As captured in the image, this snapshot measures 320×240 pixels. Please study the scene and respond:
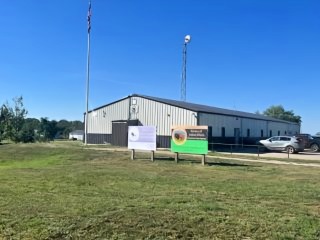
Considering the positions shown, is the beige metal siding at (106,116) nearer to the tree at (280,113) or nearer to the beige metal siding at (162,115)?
the beige metal siding at (162,115)

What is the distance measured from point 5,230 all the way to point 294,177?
11.4m

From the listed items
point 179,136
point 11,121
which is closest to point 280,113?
point 11,121

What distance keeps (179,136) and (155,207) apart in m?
14.6

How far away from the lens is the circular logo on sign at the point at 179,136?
23094 mm

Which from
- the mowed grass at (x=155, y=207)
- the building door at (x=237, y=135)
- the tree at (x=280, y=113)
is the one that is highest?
the tree at (x=280, y=113)

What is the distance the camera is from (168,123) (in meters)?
40.6

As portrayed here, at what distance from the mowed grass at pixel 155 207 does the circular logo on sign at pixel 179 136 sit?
7716mm

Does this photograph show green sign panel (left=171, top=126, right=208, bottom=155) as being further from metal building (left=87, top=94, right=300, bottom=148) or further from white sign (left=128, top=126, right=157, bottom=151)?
metal building (left=87, top=94, right=300, bottom=148)

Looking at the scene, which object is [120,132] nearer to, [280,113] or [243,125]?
[243,125]

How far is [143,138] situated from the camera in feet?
79.0

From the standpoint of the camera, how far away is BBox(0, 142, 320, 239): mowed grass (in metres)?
7.05

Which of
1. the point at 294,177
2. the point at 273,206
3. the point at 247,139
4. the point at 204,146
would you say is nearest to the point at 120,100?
the point at 247,139

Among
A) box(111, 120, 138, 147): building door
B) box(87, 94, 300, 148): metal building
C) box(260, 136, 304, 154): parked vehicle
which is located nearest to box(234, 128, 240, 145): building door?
box(87, 94, 300, 148): metal building

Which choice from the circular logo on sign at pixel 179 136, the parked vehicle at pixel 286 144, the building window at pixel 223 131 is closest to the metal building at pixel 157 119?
the building window at pixel 223 131
